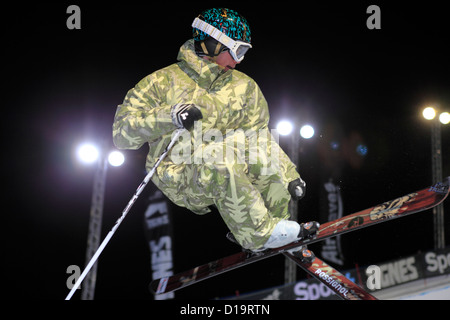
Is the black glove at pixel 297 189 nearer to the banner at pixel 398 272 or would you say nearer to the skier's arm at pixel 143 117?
the skier's arm at pixel 143 117

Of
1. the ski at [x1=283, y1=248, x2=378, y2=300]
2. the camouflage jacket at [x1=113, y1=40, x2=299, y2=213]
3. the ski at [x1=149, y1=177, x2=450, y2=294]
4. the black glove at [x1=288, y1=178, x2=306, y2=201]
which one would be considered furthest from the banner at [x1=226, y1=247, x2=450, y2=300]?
the camouflage jacket at [x1=113, y1=40, x2=299, y2=213]

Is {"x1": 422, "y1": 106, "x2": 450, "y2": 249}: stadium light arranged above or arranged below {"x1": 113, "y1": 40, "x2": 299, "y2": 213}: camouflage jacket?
above

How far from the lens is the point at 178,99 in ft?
6.17

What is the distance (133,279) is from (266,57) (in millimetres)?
2994

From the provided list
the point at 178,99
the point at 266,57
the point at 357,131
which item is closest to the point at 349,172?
the point at 357,131

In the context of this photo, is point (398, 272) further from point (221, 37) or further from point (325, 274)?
point (221, 37)

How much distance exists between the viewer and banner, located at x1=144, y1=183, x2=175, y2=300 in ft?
15.5

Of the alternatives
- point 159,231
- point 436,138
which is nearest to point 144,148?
point 159,231

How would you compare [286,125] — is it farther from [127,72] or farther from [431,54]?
[431,54]

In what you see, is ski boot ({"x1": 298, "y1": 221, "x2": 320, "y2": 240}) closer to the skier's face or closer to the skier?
the skier

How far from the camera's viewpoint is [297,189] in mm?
2012

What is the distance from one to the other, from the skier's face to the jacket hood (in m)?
0.02

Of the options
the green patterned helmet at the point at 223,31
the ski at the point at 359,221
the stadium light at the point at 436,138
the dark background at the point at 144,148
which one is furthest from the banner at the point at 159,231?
the green patterned helmet at the point at 223,31

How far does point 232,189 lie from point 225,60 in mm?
555
